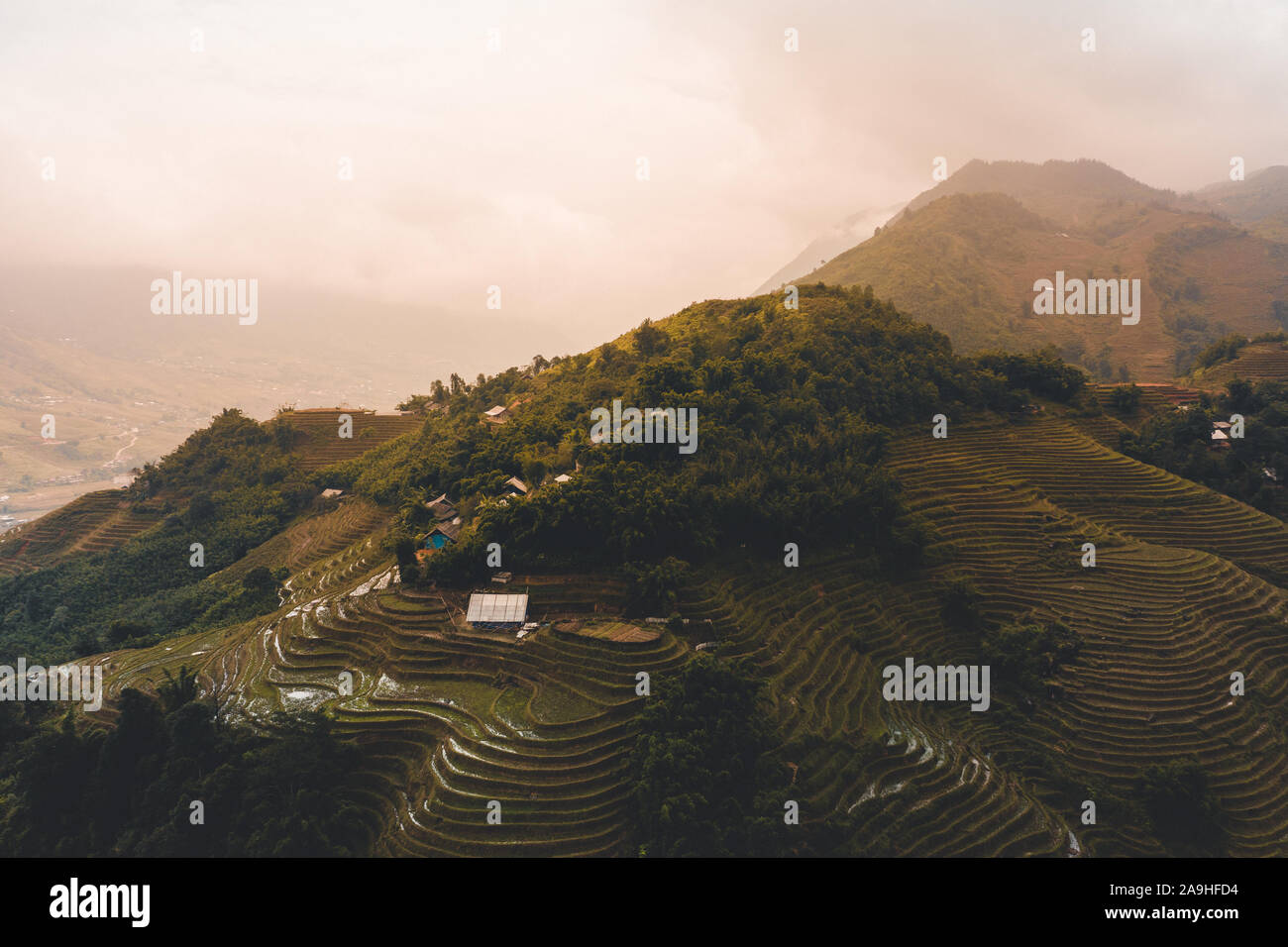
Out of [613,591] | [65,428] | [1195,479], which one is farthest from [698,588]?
[65,428]

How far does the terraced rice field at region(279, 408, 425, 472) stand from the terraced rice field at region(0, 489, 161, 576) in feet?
32.3

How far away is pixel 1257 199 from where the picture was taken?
477 ft

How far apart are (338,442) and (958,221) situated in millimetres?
96571

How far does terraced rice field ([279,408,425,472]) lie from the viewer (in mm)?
45375

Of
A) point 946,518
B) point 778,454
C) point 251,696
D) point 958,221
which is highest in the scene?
point 958,221

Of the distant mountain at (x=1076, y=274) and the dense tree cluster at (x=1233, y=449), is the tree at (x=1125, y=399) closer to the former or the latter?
the dense tree cluster at (x=1233, y=449)

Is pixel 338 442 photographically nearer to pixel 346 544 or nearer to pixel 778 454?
pixel 346 544

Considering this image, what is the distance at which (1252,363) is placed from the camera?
45156 millimetres

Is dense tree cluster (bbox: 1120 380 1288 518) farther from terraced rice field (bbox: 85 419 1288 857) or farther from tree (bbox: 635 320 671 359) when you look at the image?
tree (bbox: 635 320 671 359)

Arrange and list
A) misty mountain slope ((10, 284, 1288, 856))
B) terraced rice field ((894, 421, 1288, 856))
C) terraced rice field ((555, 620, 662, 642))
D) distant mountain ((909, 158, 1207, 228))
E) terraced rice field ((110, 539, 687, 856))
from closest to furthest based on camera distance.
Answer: terraced rice field ((110, 539, 687, 856)) < misty mountain slope ((10, 284, 1288, 856)) < terraced rice field ((894, 421, 1288, 856)) < terraced rice field ((555, 620, 662, 642)) < distant mountain ((909, 158, 1207, 228))

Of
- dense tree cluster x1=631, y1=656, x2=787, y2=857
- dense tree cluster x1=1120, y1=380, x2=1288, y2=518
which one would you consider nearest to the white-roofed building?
dense tree cluster x1=631, y1=656, x2=787, y2=857

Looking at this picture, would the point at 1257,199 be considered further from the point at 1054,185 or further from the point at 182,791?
the point at 182,791

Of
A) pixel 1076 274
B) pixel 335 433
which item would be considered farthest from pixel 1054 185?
pixel 335 433
